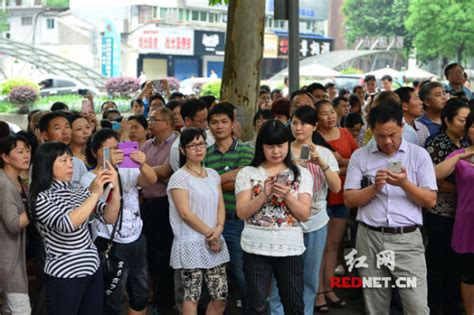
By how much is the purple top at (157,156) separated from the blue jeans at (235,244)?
2.71ft

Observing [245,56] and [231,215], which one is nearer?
→ [231,215]

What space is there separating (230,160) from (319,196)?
79cm

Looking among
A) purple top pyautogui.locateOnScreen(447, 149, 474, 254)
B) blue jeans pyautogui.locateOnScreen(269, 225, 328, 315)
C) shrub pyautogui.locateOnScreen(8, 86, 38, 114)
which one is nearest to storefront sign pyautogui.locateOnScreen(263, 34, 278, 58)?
shrub pyautogui.locateOnScreen(8, 86, 38, 114)

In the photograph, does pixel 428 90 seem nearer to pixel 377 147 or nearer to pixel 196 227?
pixel 377 147

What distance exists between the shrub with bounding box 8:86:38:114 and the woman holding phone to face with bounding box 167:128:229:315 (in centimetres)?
1989

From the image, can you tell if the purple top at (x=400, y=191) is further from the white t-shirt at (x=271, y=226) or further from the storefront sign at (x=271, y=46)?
the storefront sign at (x=271, y=46)

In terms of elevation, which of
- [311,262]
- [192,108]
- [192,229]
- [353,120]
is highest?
[192,108]

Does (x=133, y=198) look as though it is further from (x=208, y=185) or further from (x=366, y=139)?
(x=366, y=139)

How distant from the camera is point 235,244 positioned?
6.21 metres

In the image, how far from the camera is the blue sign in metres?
47.1

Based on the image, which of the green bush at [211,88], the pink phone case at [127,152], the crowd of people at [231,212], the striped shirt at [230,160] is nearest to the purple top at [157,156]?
the crowd of people at [231,212]

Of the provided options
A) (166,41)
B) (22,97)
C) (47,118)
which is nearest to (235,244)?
(47,118)

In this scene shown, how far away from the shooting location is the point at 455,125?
625cm

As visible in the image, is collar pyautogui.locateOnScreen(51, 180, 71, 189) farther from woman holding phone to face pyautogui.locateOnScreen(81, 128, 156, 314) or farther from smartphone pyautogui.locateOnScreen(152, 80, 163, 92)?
smartphone pyautogui.locateOnScreen(152, 80, 163, 92)
